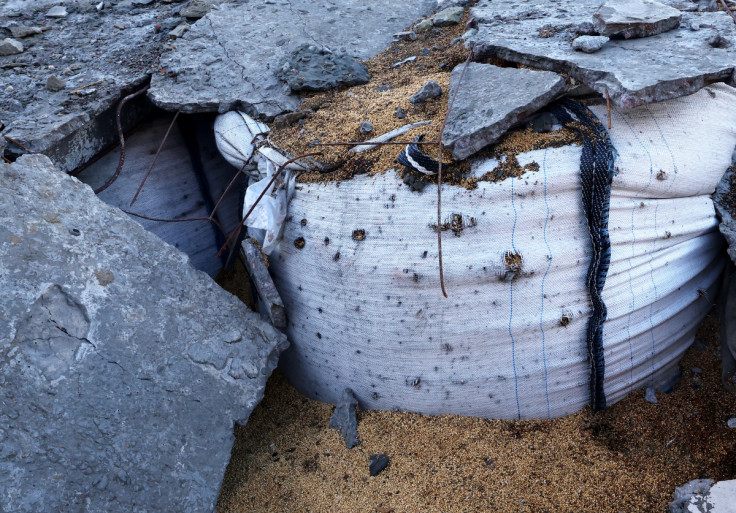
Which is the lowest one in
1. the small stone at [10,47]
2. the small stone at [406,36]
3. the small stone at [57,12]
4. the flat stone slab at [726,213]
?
the flat stone slab at [726,213]

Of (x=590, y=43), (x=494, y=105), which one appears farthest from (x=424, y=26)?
Result: (x=494, y=105)

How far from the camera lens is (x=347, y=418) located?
2.06 meters

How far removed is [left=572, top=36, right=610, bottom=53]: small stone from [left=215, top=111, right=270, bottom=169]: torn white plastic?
3.99 ft

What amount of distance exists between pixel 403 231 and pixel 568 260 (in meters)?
0.52

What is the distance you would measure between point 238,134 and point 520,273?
1.28 m

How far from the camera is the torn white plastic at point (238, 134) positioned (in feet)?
7.88

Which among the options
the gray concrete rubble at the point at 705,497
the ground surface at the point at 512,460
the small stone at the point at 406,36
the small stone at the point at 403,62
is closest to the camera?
the gray concrete rubble at the point at 705,497

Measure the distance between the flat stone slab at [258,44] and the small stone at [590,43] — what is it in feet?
3.56

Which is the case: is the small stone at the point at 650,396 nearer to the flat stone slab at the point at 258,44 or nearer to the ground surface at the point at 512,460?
the ground surface at the point at 512,460

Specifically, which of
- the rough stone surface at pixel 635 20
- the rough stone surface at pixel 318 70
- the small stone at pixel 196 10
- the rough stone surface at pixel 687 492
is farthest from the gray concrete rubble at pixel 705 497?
the small stone at pixel 196 10

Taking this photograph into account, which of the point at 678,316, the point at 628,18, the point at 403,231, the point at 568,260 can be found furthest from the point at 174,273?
the point at 628,18

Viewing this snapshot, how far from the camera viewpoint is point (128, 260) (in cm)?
191

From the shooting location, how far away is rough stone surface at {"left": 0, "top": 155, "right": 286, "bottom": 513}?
1.61m

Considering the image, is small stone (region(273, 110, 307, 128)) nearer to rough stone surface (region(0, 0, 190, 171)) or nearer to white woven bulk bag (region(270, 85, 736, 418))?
white woven bulk bag (region(270, 85, 736, 418))
